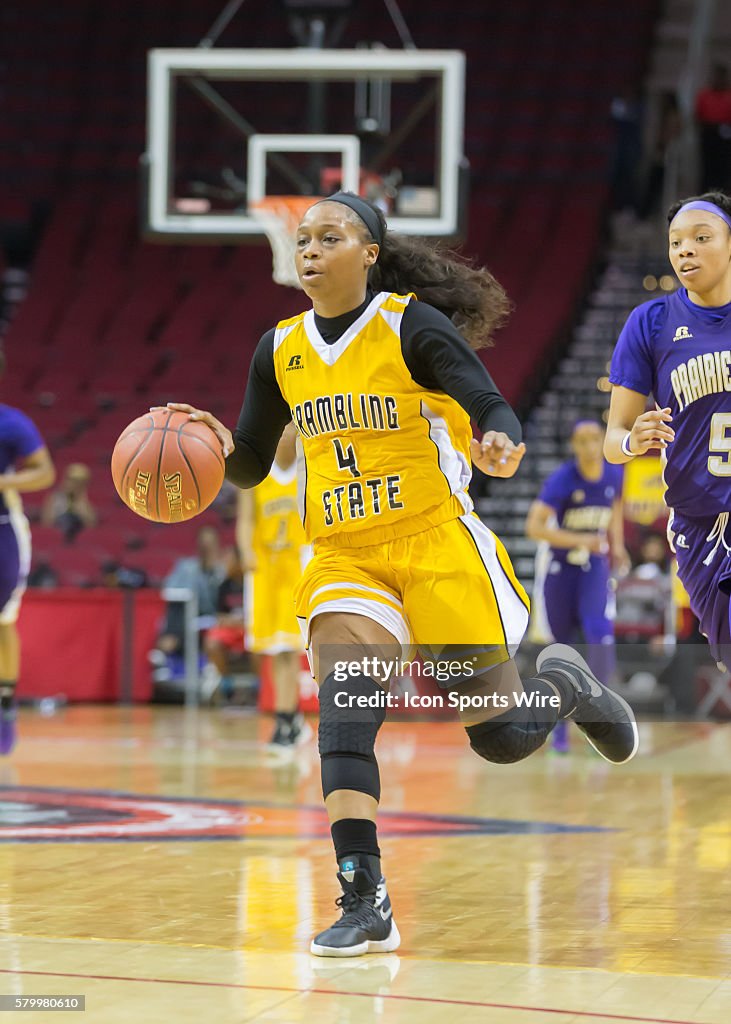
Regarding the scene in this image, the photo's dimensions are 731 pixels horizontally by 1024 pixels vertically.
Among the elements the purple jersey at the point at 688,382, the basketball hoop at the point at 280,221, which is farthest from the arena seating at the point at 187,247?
the purple jersey at the point at 688,382

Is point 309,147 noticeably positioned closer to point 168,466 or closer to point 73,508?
point 73,508

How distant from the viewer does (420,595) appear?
13.5ft

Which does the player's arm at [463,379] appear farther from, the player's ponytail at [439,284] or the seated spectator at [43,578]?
the seated spectator at [43,578]

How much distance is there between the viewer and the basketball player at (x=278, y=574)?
9305mm

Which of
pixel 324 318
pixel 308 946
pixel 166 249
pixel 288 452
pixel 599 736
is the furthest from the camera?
pixel 166 249

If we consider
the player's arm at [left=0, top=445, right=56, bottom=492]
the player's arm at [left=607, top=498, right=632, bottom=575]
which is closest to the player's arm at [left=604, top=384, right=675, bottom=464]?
the player's arm at [left=0, top=445, right=56, bottom=492]

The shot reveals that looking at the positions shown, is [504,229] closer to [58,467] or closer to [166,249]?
[166,249]

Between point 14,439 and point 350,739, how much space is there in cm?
506

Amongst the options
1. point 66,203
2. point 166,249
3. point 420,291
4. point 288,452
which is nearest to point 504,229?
point 166,249

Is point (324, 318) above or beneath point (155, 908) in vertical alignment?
above

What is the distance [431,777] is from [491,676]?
425 cm

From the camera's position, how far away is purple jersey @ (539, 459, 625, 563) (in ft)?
32.3

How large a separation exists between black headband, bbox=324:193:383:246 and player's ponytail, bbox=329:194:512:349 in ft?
0.32

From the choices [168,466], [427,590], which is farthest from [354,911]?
[168,466]
